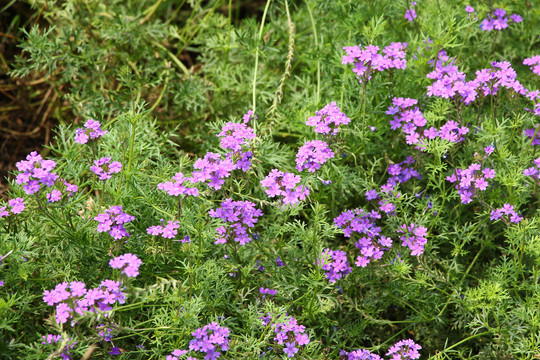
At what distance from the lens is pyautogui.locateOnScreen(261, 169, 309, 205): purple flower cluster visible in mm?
2660

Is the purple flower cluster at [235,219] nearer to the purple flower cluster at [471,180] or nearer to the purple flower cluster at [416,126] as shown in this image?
the purple flower cluster at [416,126]

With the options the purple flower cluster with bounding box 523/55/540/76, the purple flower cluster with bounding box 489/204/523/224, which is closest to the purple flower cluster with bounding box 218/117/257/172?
the purple flower cluster with bounding box 489/204/523/224

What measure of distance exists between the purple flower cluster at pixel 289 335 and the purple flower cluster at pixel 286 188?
0.54 meters

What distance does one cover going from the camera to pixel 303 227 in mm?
2840

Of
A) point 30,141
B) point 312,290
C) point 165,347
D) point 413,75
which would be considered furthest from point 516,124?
point 30,141

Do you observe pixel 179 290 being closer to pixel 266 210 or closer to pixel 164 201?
pixel 164 201

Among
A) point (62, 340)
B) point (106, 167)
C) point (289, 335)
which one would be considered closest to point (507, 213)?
point (289, 335)

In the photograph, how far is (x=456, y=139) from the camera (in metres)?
3.00

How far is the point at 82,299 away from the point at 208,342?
55 cm

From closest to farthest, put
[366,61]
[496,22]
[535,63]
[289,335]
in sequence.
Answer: [289,335] < [366,61] < [535,63] < [496,22]

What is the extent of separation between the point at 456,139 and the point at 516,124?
1.11ft

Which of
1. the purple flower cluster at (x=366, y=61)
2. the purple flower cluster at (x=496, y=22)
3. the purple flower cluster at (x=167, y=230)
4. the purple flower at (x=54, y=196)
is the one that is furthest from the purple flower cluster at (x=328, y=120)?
the purple flower cluster at (x=496, y=22)

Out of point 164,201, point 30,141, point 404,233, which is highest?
point 164,201

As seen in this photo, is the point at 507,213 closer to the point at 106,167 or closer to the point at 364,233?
the point at 364,233
